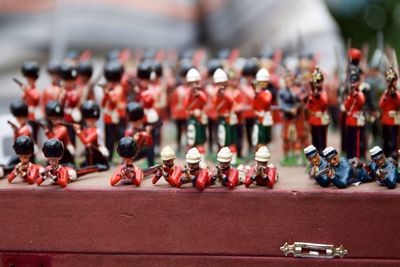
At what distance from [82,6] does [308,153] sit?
2.79 metres

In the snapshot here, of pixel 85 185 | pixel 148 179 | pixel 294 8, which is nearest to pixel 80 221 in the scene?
pixel 85 185

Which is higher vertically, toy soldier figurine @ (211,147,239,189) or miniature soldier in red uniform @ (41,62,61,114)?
miniature soldier in red uniform @ (41,62,61,114)

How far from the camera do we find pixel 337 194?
2232mm

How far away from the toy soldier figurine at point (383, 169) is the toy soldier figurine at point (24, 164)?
1.27 metres

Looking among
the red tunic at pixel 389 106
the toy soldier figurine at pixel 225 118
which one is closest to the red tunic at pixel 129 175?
the toy soldier figurine at pixel 225 118

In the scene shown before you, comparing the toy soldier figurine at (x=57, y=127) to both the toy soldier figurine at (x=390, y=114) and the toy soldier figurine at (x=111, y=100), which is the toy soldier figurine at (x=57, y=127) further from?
the toy soldier figurine at (x=390, y=114)

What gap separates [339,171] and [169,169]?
2.06ft

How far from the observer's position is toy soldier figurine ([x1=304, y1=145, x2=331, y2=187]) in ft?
7.43

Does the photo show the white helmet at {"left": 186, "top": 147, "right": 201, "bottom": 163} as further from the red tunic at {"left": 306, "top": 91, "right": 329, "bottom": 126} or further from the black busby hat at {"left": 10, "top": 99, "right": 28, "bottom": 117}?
the black busby hat at {"left": 10, "top": 99, "right": 28, "bottom": 117}

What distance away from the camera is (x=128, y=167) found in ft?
7.76

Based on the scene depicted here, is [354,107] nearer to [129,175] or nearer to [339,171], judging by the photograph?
[339,171]

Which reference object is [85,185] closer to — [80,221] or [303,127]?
[80,221]

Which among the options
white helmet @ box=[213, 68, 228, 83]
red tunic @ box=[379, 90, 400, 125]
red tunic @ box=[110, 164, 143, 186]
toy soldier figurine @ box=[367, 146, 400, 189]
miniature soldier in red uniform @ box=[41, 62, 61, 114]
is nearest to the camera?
toy soldier figurine @ box=[367, 146, 400, 189]

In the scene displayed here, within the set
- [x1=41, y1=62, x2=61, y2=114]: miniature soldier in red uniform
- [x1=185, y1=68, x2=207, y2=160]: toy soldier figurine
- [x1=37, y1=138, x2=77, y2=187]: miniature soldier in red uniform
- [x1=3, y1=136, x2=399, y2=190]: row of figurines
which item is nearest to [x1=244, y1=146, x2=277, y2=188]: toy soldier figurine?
[x1=3, y1=136, x2=399, y2=190]: row of figurines
